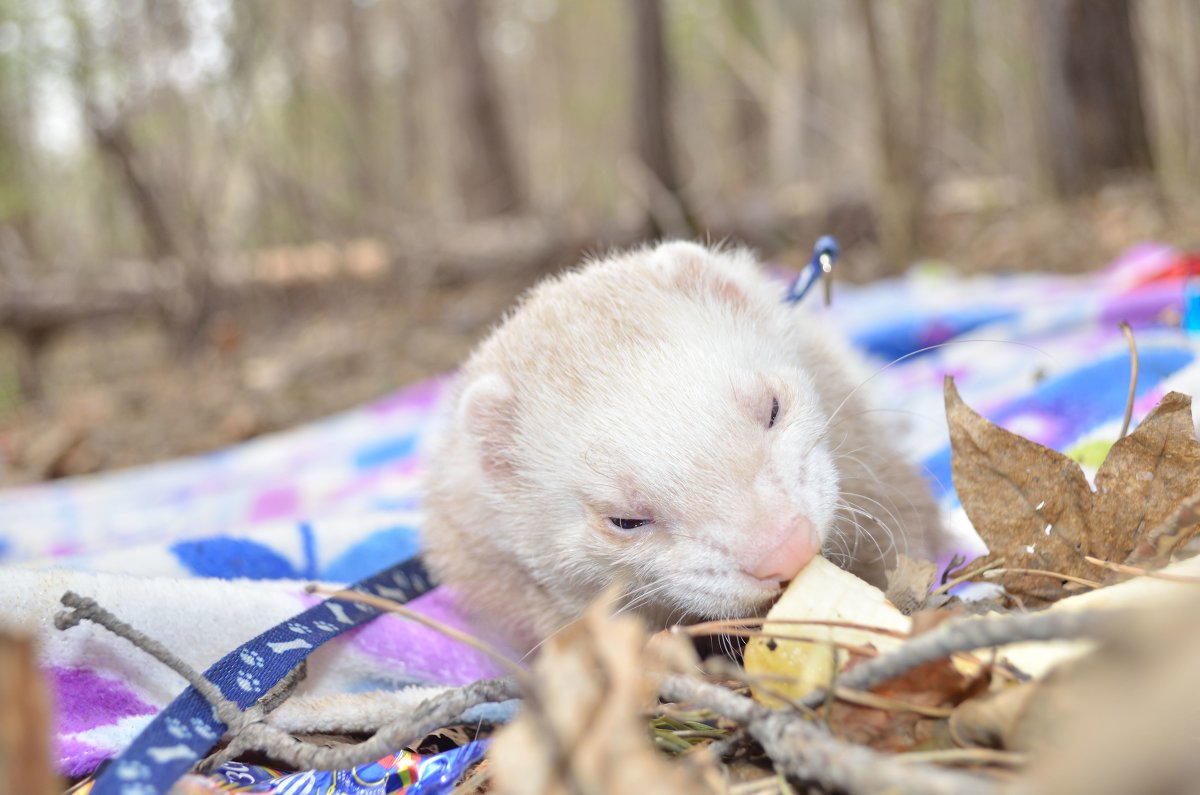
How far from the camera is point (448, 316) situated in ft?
24.0

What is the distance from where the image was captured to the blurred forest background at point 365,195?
19.1 feet

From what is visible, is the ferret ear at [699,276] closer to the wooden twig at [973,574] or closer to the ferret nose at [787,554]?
the ferret nose at [787,554]

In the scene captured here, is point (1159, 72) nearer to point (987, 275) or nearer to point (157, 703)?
point (987, 275)

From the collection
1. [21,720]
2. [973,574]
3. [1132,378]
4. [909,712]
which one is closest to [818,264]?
[1132,378]

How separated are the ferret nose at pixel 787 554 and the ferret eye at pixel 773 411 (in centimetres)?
31

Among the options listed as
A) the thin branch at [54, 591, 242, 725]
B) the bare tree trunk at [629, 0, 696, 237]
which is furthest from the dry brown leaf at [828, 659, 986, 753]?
the bare tree trunk at [629, 0, 696, 237]

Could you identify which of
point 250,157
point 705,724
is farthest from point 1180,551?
point 250,157

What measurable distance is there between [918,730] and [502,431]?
4.03 ft

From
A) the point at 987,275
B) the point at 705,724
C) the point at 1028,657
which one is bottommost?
the point at 987,275

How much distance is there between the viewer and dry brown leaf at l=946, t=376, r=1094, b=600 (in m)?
1.53

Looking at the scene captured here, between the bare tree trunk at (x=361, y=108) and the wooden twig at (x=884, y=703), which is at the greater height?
the bare tree trunk at (x=361, y=108)

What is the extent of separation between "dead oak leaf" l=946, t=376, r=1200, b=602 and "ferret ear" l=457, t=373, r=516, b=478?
0.99m

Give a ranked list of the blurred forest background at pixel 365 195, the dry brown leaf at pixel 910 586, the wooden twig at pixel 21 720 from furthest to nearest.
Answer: the blurred forest background at pixel 365 195 < the dry brown leaf at pixel 910 586 < the wooden twig at pixel 21 720

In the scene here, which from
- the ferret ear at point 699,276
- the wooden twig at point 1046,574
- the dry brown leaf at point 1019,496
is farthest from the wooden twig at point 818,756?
the ferret ear at point 699,276
